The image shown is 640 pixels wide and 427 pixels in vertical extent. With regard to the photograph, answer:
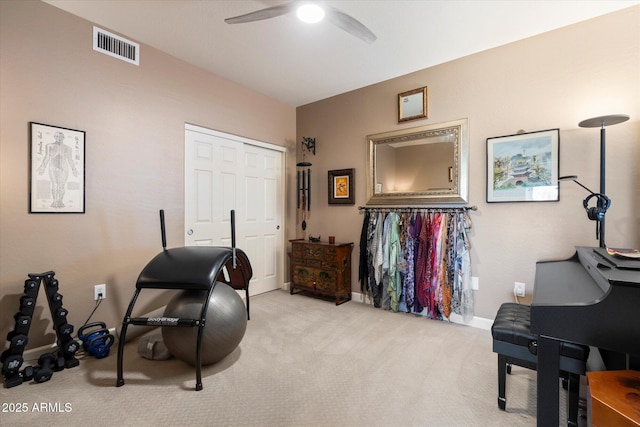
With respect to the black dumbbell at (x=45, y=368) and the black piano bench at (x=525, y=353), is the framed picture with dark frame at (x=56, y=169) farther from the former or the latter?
the black piano bench at (x=525, y=353)

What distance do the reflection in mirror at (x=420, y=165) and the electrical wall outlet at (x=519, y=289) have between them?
949 millimetres

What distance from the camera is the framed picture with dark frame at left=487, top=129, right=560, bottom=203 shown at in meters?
2.58

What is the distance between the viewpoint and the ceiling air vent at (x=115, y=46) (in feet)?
8.38

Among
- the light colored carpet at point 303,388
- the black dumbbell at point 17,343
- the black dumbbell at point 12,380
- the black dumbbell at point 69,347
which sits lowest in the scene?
the light colored carpet at point 303,388

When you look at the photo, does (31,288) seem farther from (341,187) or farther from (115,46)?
(341,187)

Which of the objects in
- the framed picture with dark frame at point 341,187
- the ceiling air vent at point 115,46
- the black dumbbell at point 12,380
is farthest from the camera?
the framed picture with dark frame at point 341,187

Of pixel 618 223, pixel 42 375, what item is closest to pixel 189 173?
pixel 42 375

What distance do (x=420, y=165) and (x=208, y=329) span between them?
8.94 feet

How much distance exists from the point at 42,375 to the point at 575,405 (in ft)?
10.6

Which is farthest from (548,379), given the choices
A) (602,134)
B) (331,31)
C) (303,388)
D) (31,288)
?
(31,288)

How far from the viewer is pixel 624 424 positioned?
94 cm

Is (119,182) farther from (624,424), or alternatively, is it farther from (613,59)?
(613,59)

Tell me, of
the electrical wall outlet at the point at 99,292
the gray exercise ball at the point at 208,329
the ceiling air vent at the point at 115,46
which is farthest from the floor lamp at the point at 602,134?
the electrical wall outlet at the point at 99,292

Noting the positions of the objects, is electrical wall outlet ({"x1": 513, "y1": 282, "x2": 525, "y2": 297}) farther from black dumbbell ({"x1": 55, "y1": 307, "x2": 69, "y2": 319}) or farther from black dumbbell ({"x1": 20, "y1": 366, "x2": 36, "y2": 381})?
black dumbbell ({"x1": 20, "y1": 366, "x2": 36, "y2": 381})
